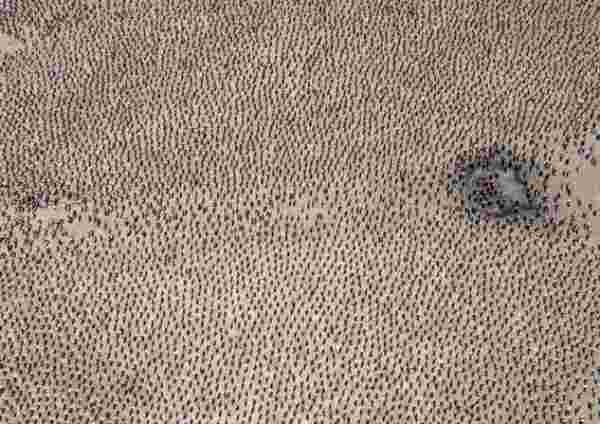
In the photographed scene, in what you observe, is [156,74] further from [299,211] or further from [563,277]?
[563,277]

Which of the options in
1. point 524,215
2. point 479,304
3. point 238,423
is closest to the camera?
point 238,423

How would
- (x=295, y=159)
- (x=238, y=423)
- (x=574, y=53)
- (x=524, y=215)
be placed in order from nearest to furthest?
(x=238, y=423), (x=524, y=215), (x=295, y=159), (x=574, y=53)

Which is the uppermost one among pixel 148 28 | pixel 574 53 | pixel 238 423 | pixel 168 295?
pixel 574 53

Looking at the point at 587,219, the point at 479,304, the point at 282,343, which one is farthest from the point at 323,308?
the point at 587,219

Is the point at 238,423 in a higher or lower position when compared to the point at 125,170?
lower

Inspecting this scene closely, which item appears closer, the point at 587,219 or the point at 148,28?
the point at 587,219

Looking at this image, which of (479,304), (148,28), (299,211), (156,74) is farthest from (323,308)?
(148,28)
